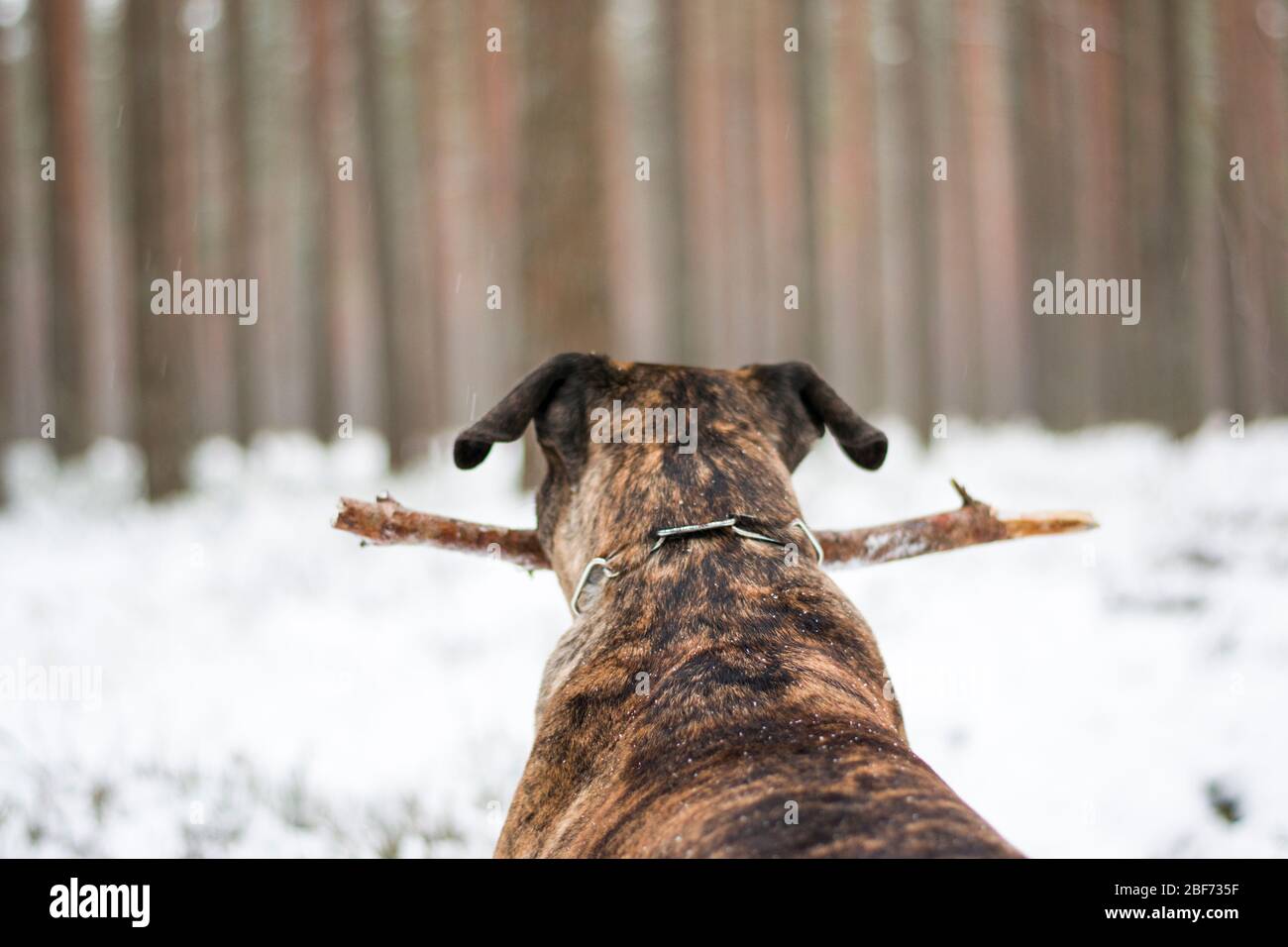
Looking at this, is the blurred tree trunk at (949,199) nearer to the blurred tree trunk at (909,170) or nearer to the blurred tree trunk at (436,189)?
the blurred tree trunk at (909,170)

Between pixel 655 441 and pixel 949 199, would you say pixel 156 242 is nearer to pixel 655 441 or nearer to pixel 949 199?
pixel 655 441

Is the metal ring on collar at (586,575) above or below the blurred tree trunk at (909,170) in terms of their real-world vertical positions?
below

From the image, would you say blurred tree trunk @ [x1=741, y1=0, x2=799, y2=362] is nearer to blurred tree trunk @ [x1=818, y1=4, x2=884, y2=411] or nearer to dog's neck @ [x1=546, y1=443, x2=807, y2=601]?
blurred tree trunk @ [x1=818, y1=4, x2=884, y2=411]

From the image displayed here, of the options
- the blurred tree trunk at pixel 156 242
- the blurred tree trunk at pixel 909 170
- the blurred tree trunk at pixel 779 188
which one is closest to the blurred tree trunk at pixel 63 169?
the blurred tree trunk at pixel 156 242

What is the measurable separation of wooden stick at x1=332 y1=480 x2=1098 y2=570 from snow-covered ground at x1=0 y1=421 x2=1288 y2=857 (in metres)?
1.14

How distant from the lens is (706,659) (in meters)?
2.46

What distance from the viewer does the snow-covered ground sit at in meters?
4.11

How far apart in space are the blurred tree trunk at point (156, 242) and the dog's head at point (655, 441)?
9093mm

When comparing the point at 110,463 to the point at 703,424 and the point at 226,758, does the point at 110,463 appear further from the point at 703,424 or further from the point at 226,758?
the point at 703,424

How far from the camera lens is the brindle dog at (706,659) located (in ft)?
6.09

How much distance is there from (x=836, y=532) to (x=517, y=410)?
4.11 ft

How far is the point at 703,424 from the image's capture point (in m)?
3.17

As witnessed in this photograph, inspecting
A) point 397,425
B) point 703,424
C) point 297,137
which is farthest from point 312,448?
point 703,424

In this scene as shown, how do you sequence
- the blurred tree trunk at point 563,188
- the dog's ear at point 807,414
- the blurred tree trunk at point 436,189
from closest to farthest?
the dog's ear at point 807,414, the blurred tree trunk at point 563,188, the blurred tree trunk at point 436,189
